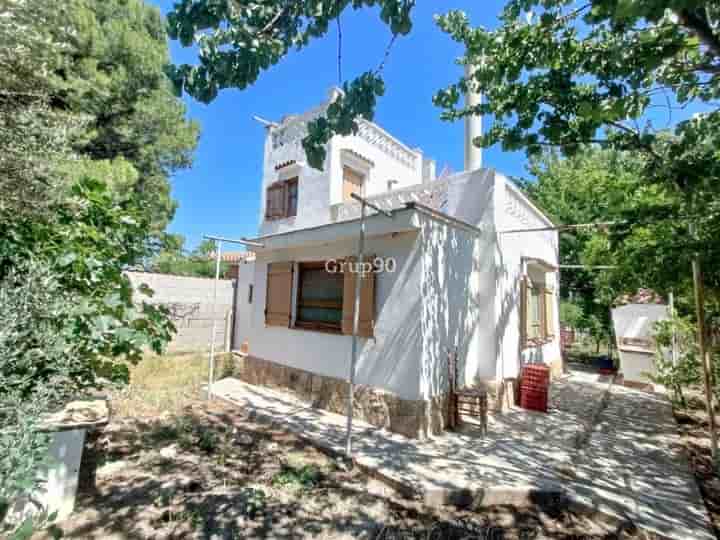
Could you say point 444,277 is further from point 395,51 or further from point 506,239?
point 395,51

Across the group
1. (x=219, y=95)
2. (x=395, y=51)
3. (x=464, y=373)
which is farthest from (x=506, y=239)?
(x=219, y=95)

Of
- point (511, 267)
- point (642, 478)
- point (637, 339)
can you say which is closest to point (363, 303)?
point (511, 267)

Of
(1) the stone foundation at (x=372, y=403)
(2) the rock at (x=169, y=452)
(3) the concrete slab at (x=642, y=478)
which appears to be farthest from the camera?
(1) the stone foundation at (x=372, y=403)

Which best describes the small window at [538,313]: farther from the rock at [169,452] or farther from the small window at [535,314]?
the rock at [169,452]

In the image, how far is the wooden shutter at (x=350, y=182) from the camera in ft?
32.5

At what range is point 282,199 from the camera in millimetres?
10852

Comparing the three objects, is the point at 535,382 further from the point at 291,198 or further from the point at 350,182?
the point at 291,198

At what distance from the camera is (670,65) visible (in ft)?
10.6

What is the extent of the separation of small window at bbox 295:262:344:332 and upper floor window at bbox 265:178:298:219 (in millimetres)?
3937

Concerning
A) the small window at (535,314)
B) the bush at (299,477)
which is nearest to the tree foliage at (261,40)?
the bush at (299,477)

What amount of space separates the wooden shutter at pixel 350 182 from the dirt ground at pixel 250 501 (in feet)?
23.1

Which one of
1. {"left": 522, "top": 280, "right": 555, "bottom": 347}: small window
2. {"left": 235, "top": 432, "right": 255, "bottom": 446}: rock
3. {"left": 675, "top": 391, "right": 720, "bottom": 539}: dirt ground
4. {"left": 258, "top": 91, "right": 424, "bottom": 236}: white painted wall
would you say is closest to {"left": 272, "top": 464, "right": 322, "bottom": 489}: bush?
{"left": 235, "top": 432, "right": 255, "bottom": 446}: rock

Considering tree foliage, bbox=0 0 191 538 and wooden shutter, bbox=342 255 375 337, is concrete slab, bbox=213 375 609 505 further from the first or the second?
tree foliage, bbox=0 0 191 538

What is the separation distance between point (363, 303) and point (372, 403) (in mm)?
1780
